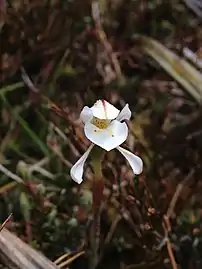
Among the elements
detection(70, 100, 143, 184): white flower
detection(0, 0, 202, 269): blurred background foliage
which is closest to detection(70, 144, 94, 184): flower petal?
detection(70, 100, 143, 184): white flower

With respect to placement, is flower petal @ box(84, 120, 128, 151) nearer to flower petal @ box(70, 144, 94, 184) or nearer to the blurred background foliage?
flower petal @ box(70, 144, 94, 184)

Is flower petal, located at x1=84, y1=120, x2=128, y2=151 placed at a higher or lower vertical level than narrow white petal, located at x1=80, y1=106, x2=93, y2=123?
lower

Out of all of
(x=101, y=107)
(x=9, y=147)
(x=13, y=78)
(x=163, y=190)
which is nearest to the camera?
(x=101, y=107)

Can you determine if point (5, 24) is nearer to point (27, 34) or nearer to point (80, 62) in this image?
point (27, 34)

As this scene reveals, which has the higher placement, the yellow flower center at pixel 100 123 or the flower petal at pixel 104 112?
the flower petal at pixel 104 112

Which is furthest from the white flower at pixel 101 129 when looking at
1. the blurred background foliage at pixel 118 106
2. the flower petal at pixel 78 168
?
the blurred background foliage at pixel 118 106

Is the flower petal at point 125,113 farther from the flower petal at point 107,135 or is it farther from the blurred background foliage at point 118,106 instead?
the blurred background foliage at point 118,106

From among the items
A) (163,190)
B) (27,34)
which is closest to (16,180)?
(163,190)

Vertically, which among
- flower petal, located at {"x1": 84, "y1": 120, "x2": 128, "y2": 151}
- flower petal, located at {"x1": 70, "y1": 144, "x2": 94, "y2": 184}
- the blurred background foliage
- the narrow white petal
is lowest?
the blurred background foliage
